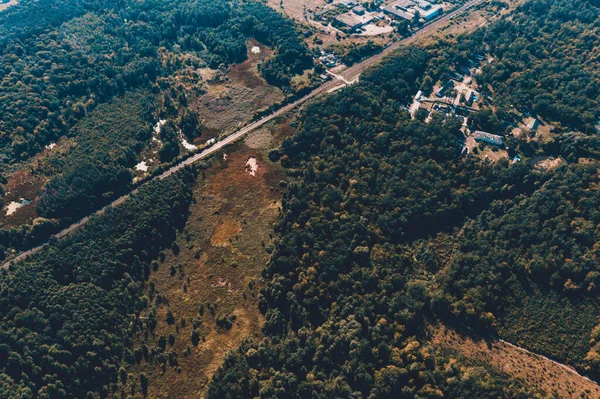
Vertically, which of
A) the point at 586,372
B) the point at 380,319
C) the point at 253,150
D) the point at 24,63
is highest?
the point at 24,63

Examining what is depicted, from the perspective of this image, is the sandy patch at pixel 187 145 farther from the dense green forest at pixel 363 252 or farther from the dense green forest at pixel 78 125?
the dense green forest at pixel 363 252

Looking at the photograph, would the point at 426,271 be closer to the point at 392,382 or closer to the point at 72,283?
the point at 392,382

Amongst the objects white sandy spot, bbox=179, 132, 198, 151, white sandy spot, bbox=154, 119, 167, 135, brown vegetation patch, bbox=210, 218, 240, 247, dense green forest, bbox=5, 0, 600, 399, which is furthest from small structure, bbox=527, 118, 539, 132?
white sandy spot, bbox=154, 119, 167, 135

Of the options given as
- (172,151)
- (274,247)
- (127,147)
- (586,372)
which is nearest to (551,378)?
(586,372)

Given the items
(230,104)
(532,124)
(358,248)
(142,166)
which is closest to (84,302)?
(142,166)

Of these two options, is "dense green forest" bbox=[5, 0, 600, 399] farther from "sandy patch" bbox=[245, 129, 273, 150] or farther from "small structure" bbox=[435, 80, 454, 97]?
"sandy patch" bbox=[245, 129, 273, 150]

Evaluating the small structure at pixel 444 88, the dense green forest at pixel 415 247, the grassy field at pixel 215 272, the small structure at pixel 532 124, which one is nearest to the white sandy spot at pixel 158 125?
the grassy field at pixel 215 272

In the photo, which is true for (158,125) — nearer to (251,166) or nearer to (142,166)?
(142,166)

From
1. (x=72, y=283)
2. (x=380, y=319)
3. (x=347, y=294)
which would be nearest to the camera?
(x=380, y=319)
